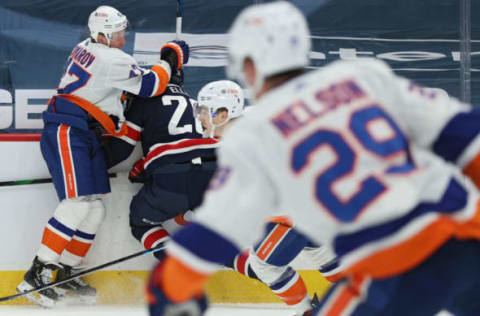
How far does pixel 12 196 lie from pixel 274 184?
103 inches

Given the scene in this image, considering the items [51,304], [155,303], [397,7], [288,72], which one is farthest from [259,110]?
[397,7]

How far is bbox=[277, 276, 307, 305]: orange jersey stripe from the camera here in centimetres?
343

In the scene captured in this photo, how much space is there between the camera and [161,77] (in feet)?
12.3

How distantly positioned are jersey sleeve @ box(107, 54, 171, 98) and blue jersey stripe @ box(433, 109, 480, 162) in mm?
2179

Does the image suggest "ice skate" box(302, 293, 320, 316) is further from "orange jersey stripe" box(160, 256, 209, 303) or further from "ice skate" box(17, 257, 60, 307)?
"orange jersey stripe" box(160, 256, 209, 303)

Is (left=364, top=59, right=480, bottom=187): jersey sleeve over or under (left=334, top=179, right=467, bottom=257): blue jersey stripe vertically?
over

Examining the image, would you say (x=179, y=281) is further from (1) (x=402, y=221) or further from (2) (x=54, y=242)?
(2) (x=54, y=242)

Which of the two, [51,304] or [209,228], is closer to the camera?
[209,228]

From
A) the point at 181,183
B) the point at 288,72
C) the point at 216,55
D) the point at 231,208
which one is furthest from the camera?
the point at 216,55

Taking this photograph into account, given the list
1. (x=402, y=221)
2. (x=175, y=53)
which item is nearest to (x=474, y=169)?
(x=402, y=221)

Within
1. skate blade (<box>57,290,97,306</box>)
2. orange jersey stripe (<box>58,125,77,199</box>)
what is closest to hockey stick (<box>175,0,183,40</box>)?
orange jersey stripe (<box>58,125,77,199</box>)

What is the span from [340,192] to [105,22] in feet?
8.11

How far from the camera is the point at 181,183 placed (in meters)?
3.71

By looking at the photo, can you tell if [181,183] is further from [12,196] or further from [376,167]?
[376,167]
